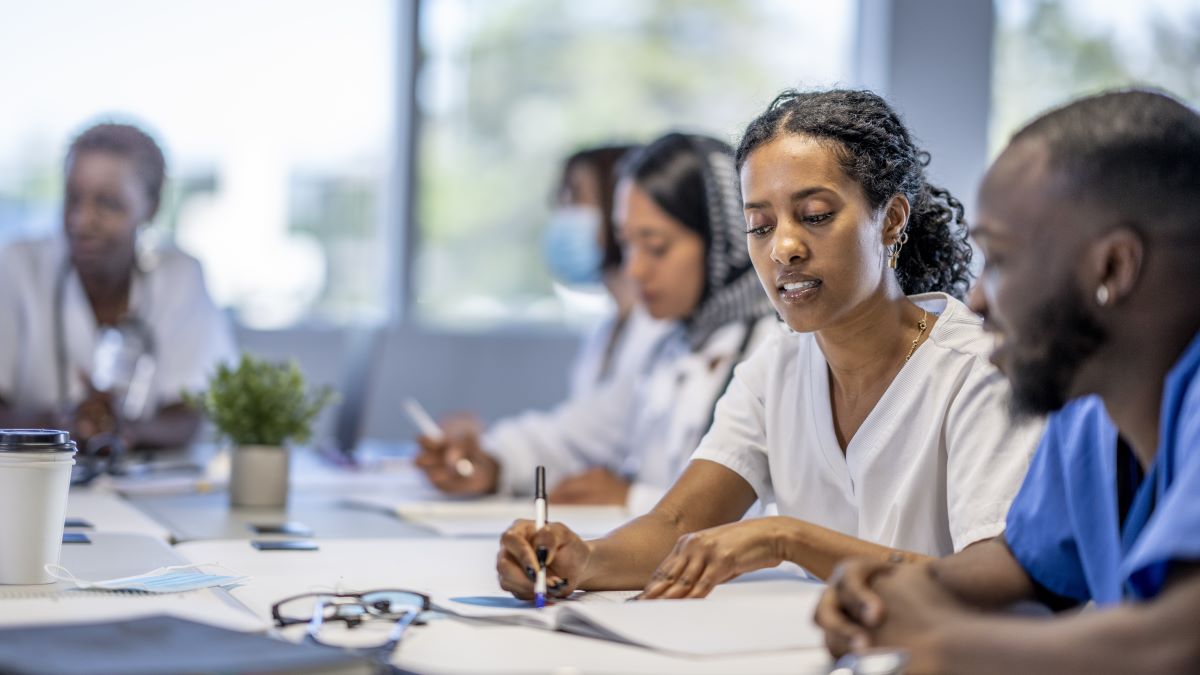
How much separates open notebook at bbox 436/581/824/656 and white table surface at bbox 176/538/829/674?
0.01m

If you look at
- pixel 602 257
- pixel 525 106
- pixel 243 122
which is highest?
pixel 525 106

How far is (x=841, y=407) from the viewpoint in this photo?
185 centimetres

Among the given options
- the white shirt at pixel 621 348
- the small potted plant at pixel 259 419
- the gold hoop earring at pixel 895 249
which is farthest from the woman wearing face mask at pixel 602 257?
the gold hoop earring at pixel 895 249

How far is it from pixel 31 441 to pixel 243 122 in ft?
11.8

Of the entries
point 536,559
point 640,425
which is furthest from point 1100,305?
point 640,425

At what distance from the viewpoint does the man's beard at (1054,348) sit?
1168 mm

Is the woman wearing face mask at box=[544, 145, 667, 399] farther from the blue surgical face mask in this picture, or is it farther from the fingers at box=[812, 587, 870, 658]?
the fingers at box=[812, 587, 870, 658]

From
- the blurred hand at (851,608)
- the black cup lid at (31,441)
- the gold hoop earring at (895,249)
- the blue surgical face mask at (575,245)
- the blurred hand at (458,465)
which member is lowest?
the blurred hand at (458,465)

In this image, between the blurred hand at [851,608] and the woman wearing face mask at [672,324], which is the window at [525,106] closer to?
the woman wearing face mask at [672,324]

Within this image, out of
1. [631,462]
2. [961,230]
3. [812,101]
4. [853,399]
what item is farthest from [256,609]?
[631,462]

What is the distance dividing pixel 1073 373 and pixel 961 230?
778 millimetres

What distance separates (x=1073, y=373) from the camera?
1188 millimetres

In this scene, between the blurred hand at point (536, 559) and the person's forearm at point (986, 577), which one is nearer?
the person's forearm at point (986, 577)

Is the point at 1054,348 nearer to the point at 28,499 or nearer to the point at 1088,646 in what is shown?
the point at 1088,646
